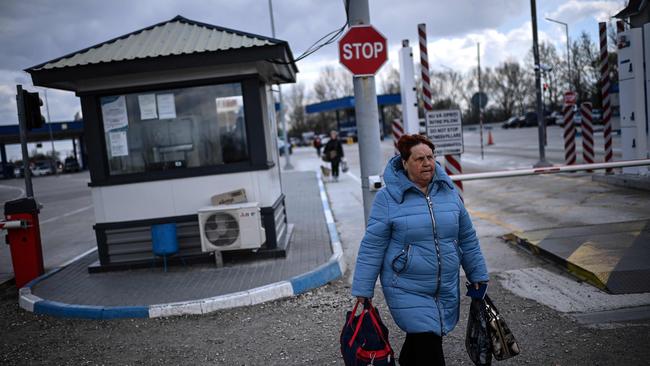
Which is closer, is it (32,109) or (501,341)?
(501,341)

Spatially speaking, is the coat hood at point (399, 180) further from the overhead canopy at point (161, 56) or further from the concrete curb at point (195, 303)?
the overhead canopy at point (161, 56)

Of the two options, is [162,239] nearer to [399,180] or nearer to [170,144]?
[170,144]

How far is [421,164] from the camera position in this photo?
3223 mm

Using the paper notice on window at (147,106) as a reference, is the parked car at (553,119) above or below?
below

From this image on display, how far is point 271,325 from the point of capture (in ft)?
17.7

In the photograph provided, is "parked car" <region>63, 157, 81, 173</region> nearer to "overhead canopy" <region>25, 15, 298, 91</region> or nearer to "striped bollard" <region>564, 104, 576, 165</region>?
"striped bollard" <region>564, 104, 576, 165</region>

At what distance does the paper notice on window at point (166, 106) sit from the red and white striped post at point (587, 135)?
12148mm

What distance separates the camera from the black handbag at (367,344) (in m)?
3.09

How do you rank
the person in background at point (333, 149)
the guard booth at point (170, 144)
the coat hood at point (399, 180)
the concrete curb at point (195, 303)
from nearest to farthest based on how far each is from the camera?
the coat hood at point (399, 180) < the concrete curb at point (195, 303) < the guard booth at point (170, 144) < the person in background at point (333, 149)

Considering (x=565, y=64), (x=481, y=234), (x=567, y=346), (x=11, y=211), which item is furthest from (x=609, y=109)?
(x=565, y=64)

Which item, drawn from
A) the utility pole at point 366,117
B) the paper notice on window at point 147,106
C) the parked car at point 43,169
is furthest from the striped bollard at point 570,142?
the parked car at point 43,169

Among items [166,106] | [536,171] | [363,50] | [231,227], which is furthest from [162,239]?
[536,171]

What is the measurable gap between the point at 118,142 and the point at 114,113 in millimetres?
450

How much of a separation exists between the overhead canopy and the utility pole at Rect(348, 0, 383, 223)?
170 cm
